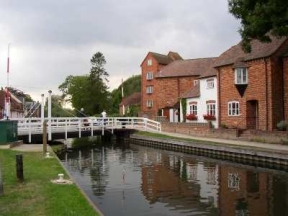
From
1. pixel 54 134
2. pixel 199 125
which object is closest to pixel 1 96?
pixel 54 134

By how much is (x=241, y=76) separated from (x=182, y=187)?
19965 millimetres

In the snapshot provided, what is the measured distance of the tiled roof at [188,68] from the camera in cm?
6019

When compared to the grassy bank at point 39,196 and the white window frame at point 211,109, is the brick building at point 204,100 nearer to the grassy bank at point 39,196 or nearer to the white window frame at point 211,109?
the white window frame at point 211,109

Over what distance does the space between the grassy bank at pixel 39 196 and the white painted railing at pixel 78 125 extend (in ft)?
60.4

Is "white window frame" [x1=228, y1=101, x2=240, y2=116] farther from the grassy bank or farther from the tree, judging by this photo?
the grassy bank

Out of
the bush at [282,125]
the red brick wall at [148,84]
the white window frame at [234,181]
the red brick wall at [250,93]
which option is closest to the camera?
the white window frame at [234,181]

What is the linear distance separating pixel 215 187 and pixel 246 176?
3.64 meters

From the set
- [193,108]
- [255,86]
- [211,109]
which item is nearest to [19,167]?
[255,86]

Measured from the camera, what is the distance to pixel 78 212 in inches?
408

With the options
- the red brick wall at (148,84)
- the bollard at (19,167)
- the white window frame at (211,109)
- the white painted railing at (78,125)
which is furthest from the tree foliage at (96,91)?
the bollard at (19,167)

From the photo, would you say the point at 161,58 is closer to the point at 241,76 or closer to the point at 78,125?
the point at 78,125

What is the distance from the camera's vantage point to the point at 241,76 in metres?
35.2

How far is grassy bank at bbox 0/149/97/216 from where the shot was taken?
10469 millimetres

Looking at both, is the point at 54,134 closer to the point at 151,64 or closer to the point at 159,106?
the point at 159,106
